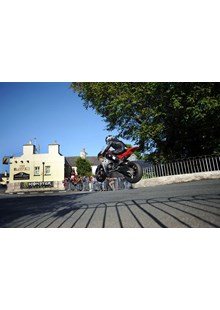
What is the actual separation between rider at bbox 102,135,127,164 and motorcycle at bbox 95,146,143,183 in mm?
43

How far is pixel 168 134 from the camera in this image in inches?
134

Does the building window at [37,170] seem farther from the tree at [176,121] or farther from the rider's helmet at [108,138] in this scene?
the tree at [176,121]

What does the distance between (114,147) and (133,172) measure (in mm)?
506

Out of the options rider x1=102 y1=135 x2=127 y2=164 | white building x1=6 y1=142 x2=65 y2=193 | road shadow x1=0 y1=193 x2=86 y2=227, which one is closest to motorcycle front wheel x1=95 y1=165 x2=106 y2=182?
rider x1=102 y1=135 x2=127 y2=164

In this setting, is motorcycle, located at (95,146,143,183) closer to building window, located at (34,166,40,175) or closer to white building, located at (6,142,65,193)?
white building, located at (6,142,65,193)

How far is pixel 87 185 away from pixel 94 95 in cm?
468

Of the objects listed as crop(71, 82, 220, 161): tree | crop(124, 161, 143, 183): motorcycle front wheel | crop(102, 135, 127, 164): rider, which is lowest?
crop(124, 161, 143, 183): motorcycle front wheel

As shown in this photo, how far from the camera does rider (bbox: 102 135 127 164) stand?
2342 mm

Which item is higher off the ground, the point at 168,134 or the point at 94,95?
the point at 94,95

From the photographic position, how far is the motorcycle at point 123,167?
6.89 feet

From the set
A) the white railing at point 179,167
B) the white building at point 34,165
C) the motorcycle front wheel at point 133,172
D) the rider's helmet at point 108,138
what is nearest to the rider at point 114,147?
the rider's helmet at point 108,138
